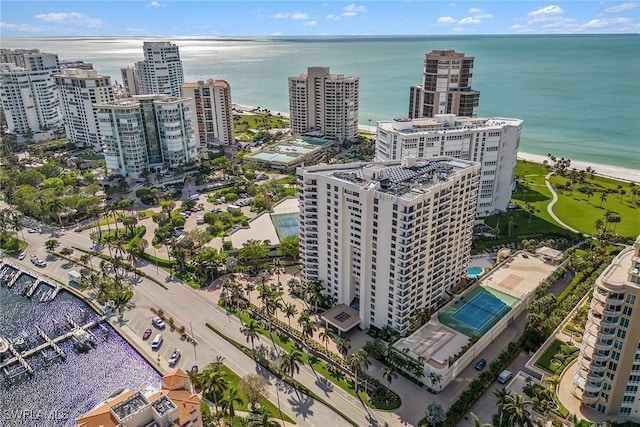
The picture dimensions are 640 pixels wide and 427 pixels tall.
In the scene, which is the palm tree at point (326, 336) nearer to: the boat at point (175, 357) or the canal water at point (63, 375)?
the boat at point (175, 357)

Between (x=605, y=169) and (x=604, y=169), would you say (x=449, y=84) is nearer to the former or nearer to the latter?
(x=604, y=169)

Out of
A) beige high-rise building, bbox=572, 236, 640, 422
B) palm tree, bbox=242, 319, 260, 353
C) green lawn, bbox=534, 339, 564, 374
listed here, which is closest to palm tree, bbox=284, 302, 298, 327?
palm tree, bbox=242, 319, 260, 353

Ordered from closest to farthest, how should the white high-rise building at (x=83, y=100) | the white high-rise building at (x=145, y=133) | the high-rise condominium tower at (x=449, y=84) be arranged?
the white high-rise building at (x=145, y=133)
the high-rise condominium tower at (x=449, y=84)
the white high-rise building at (x=83, y=100)

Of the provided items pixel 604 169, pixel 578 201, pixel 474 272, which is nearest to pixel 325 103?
pixel 578 201

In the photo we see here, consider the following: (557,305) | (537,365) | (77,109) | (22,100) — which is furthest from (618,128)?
(22,100)

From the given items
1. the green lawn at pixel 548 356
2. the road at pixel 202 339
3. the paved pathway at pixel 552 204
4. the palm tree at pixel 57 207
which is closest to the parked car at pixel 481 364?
the green lawn at pixel 548 356

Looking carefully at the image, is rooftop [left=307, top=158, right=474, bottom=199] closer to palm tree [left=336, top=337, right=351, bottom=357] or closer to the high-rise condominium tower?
palm tree [left=336, top=337, right=351, bottom=357]
